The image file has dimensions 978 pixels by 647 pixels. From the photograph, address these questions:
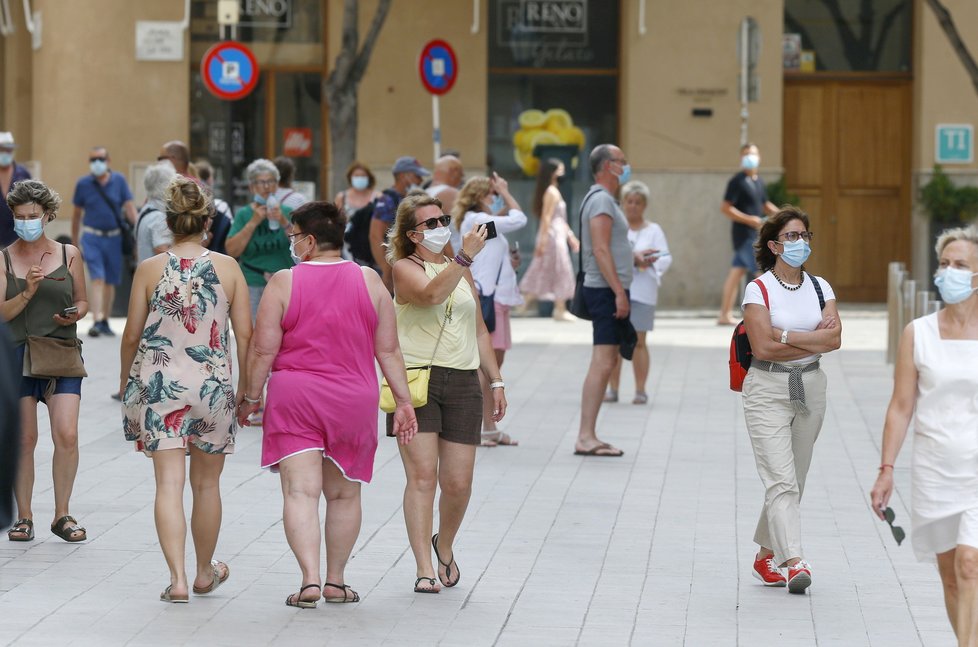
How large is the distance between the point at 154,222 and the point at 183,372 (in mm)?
5061

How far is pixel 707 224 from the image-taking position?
22.8m

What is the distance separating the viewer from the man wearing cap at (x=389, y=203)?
491 inches

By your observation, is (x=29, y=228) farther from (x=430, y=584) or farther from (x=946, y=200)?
(x=946, y=200)

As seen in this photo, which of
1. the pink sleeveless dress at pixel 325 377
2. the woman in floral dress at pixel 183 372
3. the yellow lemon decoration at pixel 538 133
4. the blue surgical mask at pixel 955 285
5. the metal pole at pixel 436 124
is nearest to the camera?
the blue surgical mask at pixel 955 285

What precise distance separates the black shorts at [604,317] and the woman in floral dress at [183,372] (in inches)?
171

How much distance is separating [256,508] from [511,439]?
297 centimetres

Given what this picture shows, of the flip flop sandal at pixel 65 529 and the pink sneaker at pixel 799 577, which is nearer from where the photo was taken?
the pink sneaker at pixel 799 577

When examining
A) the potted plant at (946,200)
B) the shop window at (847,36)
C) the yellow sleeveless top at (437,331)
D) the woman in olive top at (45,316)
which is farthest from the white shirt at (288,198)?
the shop window at (847,36)

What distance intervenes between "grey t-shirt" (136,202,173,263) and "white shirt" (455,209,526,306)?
2.12m

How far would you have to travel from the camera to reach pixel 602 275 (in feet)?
36.4

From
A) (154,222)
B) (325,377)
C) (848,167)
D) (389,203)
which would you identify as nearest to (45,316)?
(325,377)

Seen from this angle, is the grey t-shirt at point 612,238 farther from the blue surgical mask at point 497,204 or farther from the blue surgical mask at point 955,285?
the blue surgical mask at point 955,285

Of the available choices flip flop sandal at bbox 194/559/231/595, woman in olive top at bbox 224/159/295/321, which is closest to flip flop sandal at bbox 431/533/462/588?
flip flop sandal at bbox 194/559/231/595

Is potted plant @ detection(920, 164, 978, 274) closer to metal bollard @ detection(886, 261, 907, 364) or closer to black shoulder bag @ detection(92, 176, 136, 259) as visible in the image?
metal bollard @ detection(886, 261, 907, 364)
